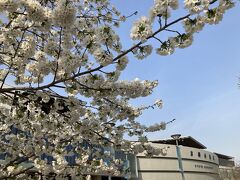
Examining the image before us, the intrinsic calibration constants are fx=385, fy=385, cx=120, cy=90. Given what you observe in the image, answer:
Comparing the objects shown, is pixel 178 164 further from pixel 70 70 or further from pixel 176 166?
pixel 70 70

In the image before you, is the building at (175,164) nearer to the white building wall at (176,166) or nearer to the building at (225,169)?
the white building wall at (176,166)

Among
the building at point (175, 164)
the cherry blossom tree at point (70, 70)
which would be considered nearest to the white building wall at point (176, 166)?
the building at point (175, 164)

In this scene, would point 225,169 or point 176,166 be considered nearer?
point 176,166

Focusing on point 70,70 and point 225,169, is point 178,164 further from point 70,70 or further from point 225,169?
point 70,70

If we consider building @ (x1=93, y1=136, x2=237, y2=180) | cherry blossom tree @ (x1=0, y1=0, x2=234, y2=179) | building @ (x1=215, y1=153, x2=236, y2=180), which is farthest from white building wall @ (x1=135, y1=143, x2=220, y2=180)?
cherry blossom tree @ (x1=0, y1=0, x2=234, y2=179)

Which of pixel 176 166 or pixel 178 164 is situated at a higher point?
pixel 178 164

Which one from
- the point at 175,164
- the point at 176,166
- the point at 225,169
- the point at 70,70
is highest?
the point at 225,169

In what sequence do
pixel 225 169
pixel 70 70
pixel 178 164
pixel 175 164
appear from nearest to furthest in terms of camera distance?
pixel 70 70 → pixel 175 164 → pixel 178 164 → pixel 225 169

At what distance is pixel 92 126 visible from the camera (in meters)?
8.05

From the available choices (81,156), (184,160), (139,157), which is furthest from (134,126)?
(184,160)

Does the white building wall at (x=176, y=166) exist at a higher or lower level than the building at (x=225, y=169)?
lower

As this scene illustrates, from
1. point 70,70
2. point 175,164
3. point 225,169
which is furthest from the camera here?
point 225,169

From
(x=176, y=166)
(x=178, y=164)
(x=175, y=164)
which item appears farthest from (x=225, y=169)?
(x=175, y=164)

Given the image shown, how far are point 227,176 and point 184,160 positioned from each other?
116ft
